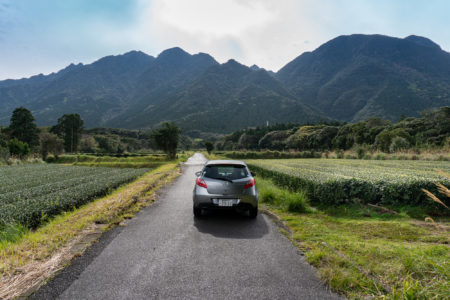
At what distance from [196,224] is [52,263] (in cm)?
307

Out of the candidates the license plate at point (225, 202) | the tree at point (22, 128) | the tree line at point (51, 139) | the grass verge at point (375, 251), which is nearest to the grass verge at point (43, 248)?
the license plate at point (225, 202)

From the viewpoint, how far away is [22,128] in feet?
173

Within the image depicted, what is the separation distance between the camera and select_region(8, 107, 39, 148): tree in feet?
172

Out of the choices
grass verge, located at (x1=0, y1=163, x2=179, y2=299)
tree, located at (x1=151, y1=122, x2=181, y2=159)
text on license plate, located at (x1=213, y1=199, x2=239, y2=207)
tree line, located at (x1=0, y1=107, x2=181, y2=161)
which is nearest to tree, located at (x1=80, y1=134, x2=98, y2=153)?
tree line, located at (x1=0, y1=107, x2=181, y2=161)

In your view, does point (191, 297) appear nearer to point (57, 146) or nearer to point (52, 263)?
point (52, 263)

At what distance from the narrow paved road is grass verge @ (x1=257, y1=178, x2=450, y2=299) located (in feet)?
1.12

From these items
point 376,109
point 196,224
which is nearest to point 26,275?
point 196,224

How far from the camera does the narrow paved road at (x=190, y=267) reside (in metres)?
2.73

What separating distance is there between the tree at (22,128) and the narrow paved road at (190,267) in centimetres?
6639

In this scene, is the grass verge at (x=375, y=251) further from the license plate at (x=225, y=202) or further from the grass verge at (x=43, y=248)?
the grass verge at (x=43, y=248)

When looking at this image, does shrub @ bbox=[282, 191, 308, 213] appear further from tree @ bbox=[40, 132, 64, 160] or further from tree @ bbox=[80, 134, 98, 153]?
tree @ bbox=[80, 134, 98, 153]

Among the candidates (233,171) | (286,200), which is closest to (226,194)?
(233,171)

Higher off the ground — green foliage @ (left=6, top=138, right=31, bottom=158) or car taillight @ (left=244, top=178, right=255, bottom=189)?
car taillight @ (left=244, top=178, right=255, bottom=189)

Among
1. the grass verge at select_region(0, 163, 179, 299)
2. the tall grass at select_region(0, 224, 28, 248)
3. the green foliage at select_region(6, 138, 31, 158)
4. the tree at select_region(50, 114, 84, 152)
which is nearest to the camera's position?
the grass verge at select_region(0, 163, 179, 299)
